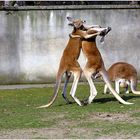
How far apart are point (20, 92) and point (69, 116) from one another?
6.23m

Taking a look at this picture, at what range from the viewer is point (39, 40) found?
19.5 meters

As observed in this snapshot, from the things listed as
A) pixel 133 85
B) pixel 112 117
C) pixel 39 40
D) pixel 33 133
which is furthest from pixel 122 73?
pixel 33 133

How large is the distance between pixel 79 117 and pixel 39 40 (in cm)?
918

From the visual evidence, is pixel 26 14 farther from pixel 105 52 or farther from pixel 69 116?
pixel 69 116

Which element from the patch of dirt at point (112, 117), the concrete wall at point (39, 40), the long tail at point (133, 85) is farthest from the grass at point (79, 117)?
the concrete wall at point (39, 40)

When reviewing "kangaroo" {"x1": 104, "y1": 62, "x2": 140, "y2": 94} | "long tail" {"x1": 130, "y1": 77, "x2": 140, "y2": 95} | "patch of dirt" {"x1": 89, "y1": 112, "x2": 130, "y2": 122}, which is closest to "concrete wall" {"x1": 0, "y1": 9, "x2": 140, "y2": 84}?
"kangaroo" {"x1": 104, "y1": 62, "x2": 140, "y2": 94}

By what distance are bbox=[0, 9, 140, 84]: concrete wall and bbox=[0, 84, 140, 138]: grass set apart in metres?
5.04

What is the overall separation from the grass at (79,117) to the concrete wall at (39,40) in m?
5.04

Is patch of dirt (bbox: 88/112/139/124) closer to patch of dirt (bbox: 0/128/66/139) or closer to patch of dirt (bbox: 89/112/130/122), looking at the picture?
patch of dirt (bbox: 89/112/130/122)

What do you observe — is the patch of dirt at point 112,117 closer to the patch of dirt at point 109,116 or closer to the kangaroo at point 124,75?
the patch of dirt at point 109,116

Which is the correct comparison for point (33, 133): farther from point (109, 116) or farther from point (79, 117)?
point (109, 116)

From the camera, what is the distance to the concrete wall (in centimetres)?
1942

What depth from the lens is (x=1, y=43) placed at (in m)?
19.4

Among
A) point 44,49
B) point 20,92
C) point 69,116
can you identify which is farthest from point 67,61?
point 44,49
